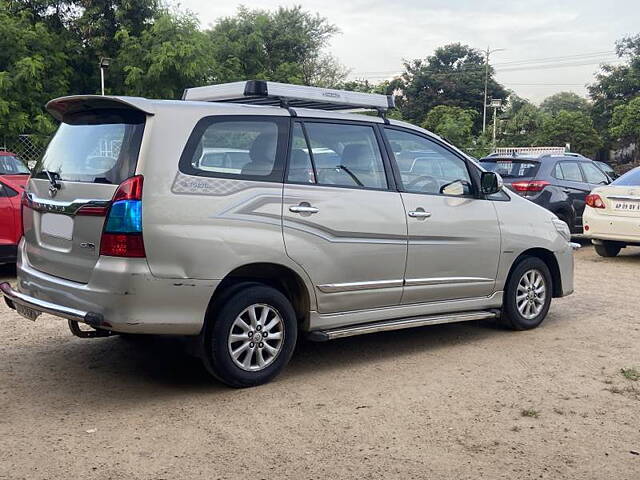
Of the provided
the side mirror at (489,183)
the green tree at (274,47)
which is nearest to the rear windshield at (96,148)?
the side mirror at (489,183)

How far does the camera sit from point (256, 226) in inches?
191

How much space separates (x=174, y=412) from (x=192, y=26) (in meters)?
24.7

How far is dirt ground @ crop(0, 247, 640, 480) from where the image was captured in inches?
150

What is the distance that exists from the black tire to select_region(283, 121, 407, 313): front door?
698 centimetres

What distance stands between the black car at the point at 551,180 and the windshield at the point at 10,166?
7461mm

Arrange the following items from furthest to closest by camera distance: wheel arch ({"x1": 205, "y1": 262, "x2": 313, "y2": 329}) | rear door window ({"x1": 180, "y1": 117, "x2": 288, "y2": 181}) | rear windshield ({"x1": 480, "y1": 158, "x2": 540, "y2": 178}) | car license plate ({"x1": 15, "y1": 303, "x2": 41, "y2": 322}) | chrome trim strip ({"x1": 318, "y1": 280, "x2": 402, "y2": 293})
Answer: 1. rear windshield ({"x1": 480, "y1": 158, "x2": 540, "y2": 178})
2. chrome trim strip ({"x1": 318, "y1": 280, "x2": 402, "y2": 293})
3. car license plate ({"x1": 15, "y1": 303, "x2": 41, "y2": 322})
4. wheel arch ({"x1": 205, "y1": 262, "x2": 313, "y2": 329})
5. rear door window ({"x1": 180, "y1": 117, "x2": 288, "y2": 181})

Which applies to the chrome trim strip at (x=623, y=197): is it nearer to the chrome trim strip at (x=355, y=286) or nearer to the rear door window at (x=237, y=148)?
the chrome trim strip at (x=355, y=286)

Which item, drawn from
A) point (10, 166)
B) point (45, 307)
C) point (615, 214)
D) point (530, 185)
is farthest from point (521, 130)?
point (45, 307)

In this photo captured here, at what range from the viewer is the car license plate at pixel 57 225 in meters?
4.73

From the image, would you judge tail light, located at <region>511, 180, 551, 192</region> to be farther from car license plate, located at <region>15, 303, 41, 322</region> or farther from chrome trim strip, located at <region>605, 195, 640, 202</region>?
car license plate, located at <region>15, 303, 41, 322</region>

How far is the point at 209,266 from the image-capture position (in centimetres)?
462

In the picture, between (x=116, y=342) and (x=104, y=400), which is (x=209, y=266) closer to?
(x=104, y=400)

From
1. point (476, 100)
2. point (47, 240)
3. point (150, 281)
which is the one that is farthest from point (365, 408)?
point (476, 100)

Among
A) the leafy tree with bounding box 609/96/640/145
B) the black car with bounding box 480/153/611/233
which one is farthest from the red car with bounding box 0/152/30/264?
the leafy tree with bounding box 609/96/640/145
